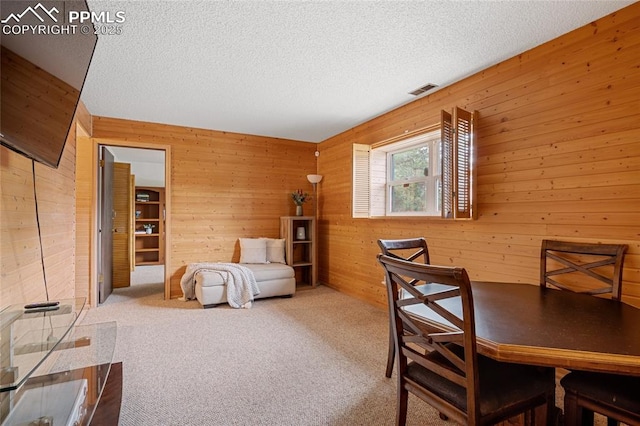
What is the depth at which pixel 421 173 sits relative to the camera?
3590mm

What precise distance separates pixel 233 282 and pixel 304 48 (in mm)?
2817

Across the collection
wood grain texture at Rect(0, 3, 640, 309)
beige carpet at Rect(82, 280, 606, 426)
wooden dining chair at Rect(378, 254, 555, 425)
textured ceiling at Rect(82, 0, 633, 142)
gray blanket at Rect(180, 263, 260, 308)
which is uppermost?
textured ceiling at Rect(82, 0, 633, 142)

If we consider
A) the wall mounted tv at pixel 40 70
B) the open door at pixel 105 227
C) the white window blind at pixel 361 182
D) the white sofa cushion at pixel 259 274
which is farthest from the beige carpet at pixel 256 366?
the wall mounted tv at pixel 40 70

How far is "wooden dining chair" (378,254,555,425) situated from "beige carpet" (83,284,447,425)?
593 mm

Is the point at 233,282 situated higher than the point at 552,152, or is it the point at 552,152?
the point at 552,152

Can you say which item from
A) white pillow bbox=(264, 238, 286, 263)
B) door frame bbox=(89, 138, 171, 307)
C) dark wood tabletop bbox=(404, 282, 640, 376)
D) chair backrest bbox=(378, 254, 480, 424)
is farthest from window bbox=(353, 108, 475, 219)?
door frame bbox=(89, 138, 171, 307)

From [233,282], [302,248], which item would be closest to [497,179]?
[233,282]

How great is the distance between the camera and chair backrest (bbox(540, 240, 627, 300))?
5.81 feet

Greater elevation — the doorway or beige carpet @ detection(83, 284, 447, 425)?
the doorway

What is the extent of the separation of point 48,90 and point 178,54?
112cm

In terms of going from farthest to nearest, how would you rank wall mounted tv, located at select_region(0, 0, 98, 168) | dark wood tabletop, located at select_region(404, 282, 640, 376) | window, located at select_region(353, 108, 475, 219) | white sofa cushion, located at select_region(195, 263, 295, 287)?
white sofa cushion, located at select_region(195, 263, 295, 287)
window, located at select_region(353, 108, 475, 219)
wall mounted tv, located at select_region(0, 0, 98, 168)
dark wood tabletop, located at select_region(404, 282, 640, 376)

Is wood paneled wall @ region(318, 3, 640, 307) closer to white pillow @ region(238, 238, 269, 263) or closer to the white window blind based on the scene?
the white window blind

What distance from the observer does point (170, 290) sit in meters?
4.33

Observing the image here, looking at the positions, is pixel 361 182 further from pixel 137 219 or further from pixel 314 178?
pixel 137 219
